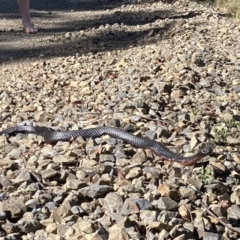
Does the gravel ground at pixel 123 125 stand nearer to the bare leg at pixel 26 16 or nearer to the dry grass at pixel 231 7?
the bare leg at pixel 26 16

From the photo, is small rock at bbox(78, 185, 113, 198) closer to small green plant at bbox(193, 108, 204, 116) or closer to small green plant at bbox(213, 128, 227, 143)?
small green plant at bbox(213, 128, 227, 143)

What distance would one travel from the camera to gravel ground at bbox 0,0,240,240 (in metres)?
3.22

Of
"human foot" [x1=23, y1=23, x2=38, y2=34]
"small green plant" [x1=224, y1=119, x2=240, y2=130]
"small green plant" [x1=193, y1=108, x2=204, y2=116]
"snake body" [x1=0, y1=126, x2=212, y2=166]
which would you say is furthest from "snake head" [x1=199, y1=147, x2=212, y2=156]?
"human foot" [x1=23, y1=23, x2=38, y2=34]

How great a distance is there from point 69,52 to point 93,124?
3.52 m

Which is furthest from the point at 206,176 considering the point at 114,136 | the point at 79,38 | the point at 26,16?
the point at 26,16

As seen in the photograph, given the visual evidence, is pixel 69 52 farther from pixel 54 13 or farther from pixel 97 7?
pixel 97 7

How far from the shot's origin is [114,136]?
4.41 m

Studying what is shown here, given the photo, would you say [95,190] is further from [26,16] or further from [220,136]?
[26,16]

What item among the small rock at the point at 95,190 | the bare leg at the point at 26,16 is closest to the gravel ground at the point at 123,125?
the small rock at the point at 95,190

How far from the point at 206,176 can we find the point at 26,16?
5.63m

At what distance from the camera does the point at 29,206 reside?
3.31 metres

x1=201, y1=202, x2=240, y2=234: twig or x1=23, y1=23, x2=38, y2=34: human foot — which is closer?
x1=201, y1=202, x2=240, y2=234: twig

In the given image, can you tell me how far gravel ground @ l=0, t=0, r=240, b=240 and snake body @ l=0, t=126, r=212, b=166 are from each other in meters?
0.05

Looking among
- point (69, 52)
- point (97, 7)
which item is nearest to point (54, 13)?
point (97, 7)
